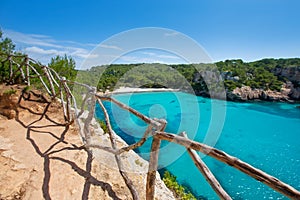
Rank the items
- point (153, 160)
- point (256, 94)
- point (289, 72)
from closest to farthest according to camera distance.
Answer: point (153, 160), point (256, 94), point (289, 72)

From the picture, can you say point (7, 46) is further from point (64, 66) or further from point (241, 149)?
point (241, 149)

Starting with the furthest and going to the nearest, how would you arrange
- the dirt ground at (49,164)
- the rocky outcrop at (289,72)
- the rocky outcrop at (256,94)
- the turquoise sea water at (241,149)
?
1. the rocky outcrop at (289,72)
2. the rocky outcrop at (256,94)
3. the turquoise sea water at (241,149)
4. the dirt ground at (49,164)

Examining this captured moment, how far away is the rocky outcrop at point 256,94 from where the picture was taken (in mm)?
29614

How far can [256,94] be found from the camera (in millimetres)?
30484

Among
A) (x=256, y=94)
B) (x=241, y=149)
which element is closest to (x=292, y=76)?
(x=256, y=94)

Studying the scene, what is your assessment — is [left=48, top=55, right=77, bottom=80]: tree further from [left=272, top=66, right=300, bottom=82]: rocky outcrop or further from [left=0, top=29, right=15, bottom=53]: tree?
[left=272, top=66, right=300, bottom=82]: rocky outcrop

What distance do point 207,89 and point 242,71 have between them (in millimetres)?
7621

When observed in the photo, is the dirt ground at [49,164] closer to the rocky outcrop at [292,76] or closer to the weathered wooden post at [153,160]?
the weathered wooden post at [153,160]

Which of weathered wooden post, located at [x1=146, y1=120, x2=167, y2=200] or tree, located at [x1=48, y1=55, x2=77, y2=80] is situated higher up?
tree, located at [x1=48, y1=55, x2=77, y2=80]

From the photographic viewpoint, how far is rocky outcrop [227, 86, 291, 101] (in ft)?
97.2

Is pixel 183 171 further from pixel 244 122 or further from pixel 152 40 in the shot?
pixel 244 122

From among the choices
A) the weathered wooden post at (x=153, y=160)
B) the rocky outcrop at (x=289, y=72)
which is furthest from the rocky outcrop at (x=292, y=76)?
the weathered wooden post at (x=153, y=160)

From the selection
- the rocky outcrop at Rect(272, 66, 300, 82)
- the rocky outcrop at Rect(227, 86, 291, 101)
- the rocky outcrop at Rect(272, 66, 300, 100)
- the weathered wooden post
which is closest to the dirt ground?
the weathered wooden post

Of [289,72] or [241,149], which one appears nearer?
[241,149]
